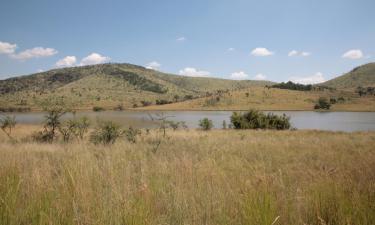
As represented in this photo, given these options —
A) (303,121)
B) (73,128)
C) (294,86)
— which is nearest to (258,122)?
(303,121)

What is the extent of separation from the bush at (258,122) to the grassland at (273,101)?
5820 cm

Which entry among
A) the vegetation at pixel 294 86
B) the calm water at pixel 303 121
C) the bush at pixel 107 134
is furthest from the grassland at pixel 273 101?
the bush at pixel 107 134

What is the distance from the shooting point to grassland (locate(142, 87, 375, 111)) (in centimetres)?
10000

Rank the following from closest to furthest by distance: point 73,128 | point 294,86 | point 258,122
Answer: point 73,128
point 258,122
point 294,86

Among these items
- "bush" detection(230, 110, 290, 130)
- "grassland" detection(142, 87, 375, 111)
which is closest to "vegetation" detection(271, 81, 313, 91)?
"grassland" detection(142, 87, 375, 111)

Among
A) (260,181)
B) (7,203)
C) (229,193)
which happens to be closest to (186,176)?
(229,193)

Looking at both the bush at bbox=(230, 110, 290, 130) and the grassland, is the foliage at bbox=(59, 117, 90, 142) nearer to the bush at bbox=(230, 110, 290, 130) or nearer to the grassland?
the bush at bbox=(230, 110, 290, 130)

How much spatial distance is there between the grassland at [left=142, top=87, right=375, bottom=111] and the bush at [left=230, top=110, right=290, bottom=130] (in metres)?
58.2

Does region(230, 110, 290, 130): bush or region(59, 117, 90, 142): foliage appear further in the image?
region(230, 110, 290, 130): bush

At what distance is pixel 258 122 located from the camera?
39.4 m

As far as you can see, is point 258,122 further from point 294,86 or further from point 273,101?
point 294,86

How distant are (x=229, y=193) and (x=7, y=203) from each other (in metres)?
2.29

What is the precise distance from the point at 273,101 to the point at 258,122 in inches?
2868

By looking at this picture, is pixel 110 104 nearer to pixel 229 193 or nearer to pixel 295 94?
pixel 295 94
